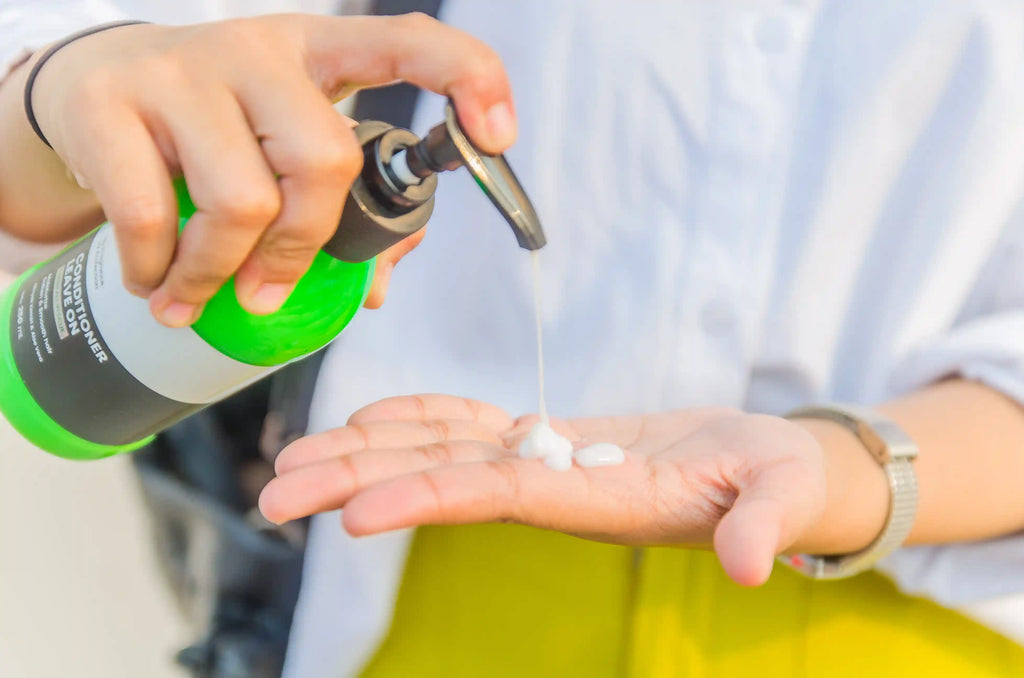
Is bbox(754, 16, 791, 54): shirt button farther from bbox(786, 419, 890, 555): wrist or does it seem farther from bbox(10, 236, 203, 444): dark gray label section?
bbox(10, 236, 203, 444): dark gray label section

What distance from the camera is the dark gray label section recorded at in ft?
1.72

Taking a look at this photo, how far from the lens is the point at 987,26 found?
A: 642 mm

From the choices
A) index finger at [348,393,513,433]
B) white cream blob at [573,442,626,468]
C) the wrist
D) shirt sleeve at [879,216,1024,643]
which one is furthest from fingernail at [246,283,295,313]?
shirt sleeve at [879,216,1024,643]

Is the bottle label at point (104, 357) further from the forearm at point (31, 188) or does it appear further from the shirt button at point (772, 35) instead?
the shirt button at point (772, 35)

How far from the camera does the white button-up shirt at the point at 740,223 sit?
66 centimetres

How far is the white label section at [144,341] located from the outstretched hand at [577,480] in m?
0.08

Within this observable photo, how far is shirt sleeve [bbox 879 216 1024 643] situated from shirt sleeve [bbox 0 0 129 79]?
76 centimetres

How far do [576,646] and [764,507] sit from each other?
318 mm

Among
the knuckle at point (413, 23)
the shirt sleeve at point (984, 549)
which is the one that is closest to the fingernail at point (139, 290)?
the knuckle at point (413, 23)

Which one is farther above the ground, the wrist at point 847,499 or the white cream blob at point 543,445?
the white cream blob at point 543,445

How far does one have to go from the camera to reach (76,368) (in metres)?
0.53

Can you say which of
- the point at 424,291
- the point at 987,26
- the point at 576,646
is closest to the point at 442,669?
the point at 576,646

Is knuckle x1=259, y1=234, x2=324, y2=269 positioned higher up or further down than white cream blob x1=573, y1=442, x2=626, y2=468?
higher up

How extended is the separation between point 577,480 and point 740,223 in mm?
294
